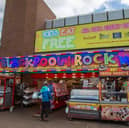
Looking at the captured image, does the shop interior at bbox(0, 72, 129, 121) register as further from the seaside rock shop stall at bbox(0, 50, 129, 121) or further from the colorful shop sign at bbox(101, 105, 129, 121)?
the colorful shop sign at bbox(101, 105, 129, 121)

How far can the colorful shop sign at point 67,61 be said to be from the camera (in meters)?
5.77

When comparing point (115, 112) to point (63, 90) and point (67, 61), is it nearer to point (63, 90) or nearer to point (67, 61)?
point (67, 61)

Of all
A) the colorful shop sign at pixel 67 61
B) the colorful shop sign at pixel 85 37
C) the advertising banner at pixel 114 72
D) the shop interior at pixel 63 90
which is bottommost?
the shop interior at pixel 63 90

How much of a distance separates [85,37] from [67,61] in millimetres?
5172

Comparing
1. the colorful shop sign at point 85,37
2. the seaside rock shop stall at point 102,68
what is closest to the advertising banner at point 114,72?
the seaside rock shop stall at point 102,68

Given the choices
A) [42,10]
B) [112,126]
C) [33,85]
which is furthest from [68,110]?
[42,10]

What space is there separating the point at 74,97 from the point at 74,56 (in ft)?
6.43

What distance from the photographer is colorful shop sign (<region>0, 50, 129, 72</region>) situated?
18.9 feet

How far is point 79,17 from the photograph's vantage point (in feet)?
40.5

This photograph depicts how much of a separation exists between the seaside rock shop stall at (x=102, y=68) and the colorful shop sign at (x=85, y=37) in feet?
15.0

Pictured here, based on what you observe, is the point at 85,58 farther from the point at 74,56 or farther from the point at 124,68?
the point at 124,68

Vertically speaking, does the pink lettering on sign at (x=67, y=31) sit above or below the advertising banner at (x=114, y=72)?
above

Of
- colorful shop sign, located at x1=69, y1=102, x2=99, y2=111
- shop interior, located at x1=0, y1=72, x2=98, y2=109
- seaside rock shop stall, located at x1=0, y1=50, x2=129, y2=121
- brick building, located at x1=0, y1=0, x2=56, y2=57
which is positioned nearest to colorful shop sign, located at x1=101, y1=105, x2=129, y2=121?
seaside rock shop stall, located at x1=0, y1=50, x2=129, y2=121

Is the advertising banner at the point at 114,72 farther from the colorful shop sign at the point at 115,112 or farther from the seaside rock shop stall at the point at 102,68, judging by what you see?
the colorful shop sign at the point at 115,112
